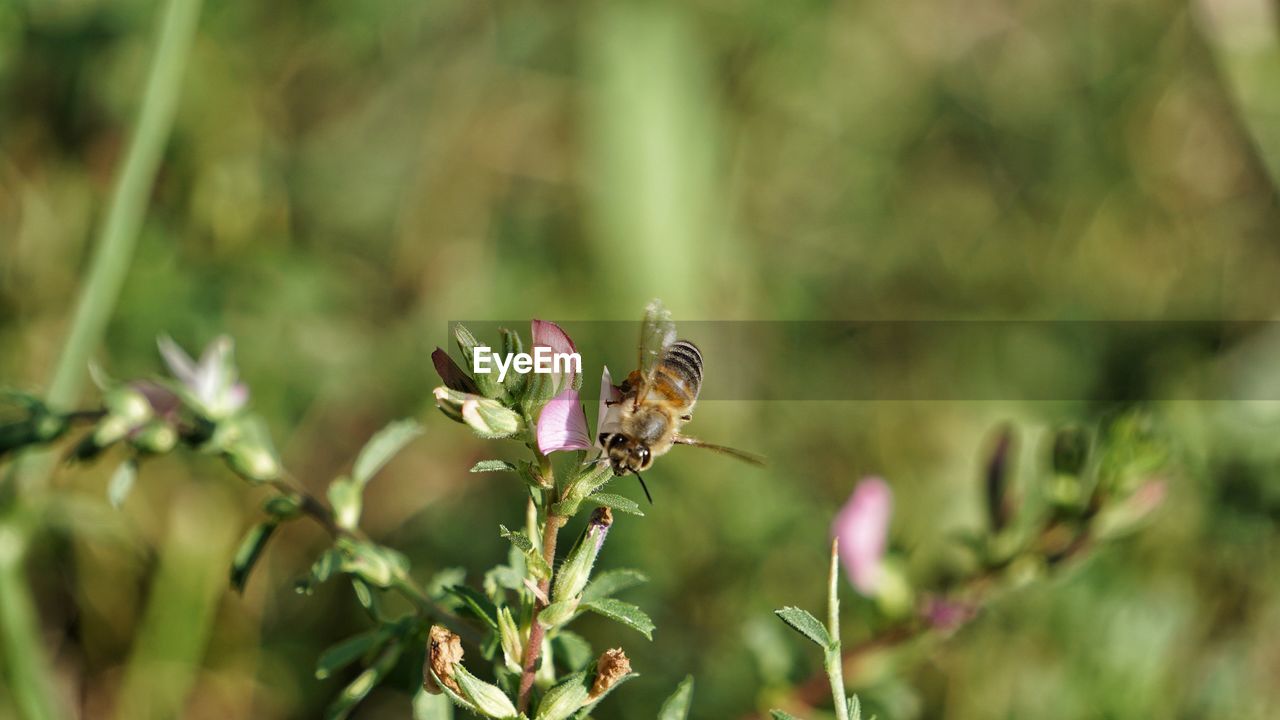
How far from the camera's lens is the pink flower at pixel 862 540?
2.29 metres

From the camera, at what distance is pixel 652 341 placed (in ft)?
5.91

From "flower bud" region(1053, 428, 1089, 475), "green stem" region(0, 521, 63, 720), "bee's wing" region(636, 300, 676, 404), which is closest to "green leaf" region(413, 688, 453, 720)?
"bee's wing" region(636, 300, 676, 404)

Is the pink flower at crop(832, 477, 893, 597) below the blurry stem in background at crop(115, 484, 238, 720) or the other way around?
the other way around

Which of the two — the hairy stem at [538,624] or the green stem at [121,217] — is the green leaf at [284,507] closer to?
the hairy stem at [538,624]

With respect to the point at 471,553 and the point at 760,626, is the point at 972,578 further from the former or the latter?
the point at 471,553

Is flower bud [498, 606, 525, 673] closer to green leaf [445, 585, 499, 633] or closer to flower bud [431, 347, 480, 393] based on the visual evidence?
green leaf [445, 585, 499, 633]

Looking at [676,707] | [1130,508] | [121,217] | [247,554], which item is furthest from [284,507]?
[1130,508]

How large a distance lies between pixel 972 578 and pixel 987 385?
1.61 metres

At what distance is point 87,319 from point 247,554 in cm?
114

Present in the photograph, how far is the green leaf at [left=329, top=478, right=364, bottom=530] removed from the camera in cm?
173

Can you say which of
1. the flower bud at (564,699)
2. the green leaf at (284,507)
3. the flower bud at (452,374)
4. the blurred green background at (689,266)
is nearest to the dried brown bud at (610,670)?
the flower bud at (564,699)

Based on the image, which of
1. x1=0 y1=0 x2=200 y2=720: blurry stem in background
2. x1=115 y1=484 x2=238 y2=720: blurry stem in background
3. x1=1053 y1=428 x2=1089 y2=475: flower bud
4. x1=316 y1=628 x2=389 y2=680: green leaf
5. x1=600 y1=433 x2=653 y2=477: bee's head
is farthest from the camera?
x1=115 y1=484 x2=238 y2=720: blurry stem in background

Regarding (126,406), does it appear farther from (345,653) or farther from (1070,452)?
(1070,452)

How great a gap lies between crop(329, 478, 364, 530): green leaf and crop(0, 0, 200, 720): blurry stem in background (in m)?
0.94
